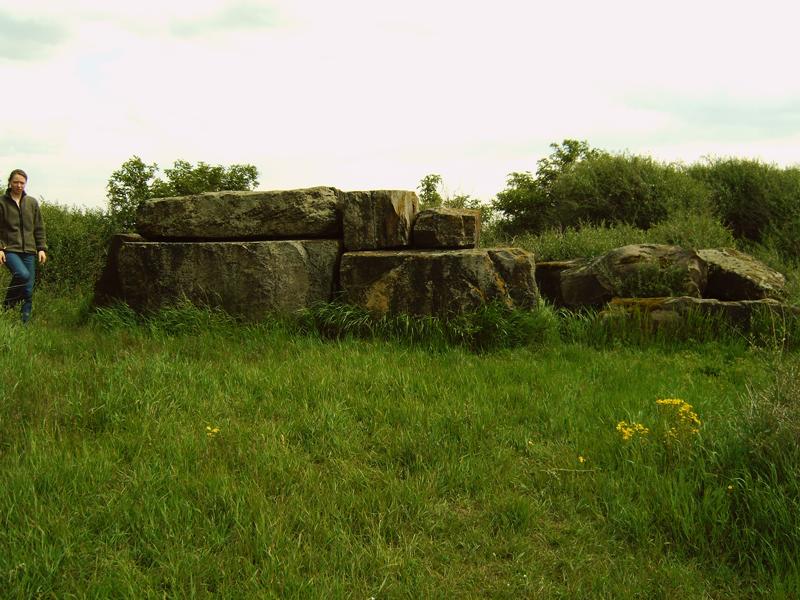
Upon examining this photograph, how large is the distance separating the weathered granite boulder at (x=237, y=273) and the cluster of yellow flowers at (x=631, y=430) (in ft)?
13.6

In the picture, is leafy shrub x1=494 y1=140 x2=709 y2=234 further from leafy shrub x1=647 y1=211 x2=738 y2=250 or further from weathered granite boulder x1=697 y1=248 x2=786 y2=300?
weathered granite boulder x1=697 y1=248 x2=786 y2=300

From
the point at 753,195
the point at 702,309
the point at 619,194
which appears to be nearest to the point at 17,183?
the point at 702,309

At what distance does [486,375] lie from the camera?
582 centimetres

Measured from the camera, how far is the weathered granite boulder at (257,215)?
7.93 meters

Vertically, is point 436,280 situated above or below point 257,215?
below

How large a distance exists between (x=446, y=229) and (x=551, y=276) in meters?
2.13

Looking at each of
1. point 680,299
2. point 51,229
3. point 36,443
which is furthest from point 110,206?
→ point 680,299

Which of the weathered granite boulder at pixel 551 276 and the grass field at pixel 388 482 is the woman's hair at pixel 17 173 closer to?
the grass field at pixel 388 482

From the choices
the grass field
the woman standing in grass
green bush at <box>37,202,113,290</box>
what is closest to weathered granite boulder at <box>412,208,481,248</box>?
the grass field

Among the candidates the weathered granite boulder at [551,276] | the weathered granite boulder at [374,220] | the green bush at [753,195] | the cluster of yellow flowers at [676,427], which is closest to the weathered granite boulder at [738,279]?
the weathered granite boulder at [551,276]

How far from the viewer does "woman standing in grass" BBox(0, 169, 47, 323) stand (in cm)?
846

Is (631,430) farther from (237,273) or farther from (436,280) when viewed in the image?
(237,273)

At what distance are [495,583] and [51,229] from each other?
10414 millimetres

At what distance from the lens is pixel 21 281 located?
8.64 m
